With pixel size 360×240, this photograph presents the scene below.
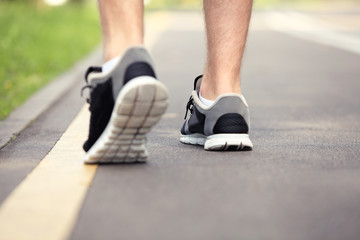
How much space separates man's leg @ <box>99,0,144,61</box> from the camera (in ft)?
9.87

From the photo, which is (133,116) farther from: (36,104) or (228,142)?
(36,104)

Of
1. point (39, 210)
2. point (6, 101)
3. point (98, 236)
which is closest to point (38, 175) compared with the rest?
point (39, 210)

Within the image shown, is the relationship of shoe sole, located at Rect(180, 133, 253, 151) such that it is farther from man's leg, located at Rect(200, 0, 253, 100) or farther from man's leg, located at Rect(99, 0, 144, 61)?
man's leg, located at Rect(99, 0, 144, 61)

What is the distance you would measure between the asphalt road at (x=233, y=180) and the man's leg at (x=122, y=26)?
491 millimetres

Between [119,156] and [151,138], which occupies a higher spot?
[119,156]

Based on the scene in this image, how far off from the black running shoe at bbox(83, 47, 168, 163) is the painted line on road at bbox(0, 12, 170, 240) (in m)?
0.14

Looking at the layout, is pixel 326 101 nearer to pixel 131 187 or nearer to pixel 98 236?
pixel 131 187

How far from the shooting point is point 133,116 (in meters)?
2.76

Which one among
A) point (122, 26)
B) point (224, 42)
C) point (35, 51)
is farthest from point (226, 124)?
point (35, 51)

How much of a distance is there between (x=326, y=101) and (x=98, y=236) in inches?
150

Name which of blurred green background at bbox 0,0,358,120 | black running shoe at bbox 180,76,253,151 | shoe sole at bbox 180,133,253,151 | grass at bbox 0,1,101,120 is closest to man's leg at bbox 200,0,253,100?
black running shoe at bbox 180,76,253,151

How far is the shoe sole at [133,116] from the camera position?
272 centimetres

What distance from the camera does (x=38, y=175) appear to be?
298 centimetres

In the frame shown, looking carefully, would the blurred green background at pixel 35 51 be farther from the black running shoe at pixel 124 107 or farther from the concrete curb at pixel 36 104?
the black running shoe at pixel 124 107
